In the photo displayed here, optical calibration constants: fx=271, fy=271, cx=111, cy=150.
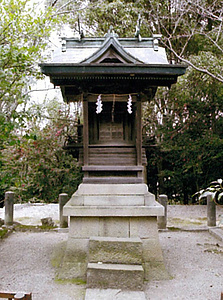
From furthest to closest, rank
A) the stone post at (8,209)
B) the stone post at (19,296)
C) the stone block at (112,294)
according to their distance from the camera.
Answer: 1. the stone post at (8,209)
2. the stone block at (112,294)
3. the stone post at (19,296)

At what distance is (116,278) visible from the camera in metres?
4.21

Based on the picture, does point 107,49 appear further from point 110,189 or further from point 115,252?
point 115,252

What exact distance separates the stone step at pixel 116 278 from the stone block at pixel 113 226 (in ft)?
2.73

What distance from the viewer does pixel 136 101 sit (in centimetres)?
535

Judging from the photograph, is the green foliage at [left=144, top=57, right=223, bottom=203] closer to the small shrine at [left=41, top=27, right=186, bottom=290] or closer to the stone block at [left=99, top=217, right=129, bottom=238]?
the small shrine at [left=41, top=27, right=186, bottom=290]

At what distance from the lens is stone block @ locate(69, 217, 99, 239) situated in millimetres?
5031

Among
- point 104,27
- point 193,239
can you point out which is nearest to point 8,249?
point 193,239

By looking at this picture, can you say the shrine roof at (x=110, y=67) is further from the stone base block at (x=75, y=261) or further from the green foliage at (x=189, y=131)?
the green foliage at (x=189, y=131)

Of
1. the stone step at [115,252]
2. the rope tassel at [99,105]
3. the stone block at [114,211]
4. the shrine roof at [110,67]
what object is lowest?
the stone step at [115,252]

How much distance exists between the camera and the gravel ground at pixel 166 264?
164 inches

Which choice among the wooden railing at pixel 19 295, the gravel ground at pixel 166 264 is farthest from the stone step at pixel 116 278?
the wooden railing at pixel 19 295

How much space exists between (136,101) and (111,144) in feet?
3.25

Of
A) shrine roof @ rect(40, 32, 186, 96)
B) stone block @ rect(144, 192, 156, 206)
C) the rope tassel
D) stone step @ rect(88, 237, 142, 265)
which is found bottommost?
stone step @ rect(88, 237, 142, 265)

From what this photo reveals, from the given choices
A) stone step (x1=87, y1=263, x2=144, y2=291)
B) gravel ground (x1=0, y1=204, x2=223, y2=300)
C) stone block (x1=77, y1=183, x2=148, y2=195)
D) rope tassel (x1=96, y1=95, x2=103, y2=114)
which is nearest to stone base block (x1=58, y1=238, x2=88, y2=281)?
gravel ground (x1=0, y1=204, x2=223, y2=300)
